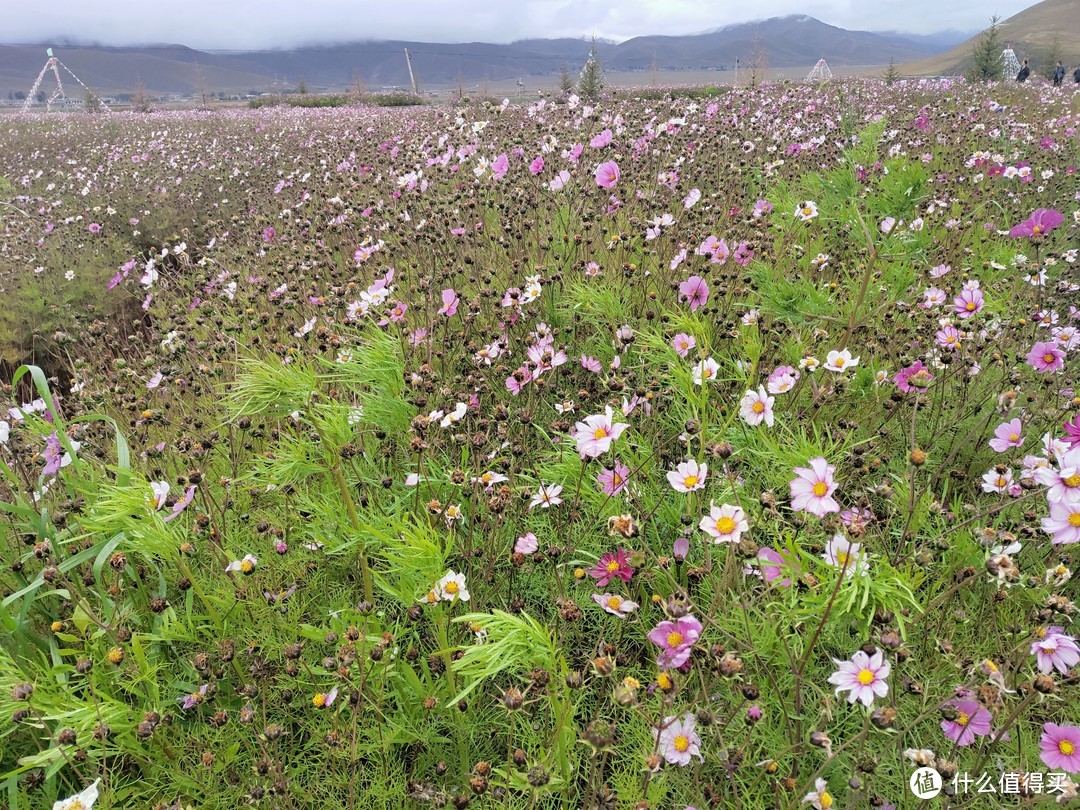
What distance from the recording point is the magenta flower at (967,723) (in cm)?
117

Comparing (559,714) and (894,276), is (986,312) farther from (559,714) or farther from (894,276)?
(559,714)

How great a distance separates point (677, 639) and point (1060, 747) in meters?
0.81

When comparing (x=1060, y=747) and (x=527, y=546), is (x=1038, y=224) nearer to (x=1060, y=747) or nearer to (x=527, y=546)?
(x=1060, y=747)

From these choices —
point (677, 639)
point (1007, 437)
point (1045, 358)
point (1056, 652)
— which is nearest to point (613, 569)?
point (677, 639)

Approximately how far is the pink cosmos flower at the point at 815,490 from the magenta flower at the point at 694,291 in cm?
125

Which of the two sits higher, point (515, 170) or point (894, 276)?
point (515, 170)

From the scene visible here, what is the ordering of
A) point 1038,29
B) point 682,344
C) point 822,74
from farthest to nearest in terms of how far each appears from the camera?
point 1038,29 → point 822,74 → point 682,344

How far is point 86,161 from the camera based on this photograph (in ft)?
31.9

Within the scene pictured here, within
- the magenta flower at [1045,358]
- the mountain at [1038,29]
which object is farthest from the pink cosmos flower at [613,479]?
the mountain at [1038,29]

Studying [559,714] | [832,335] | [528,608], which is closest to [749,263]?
[832,335]

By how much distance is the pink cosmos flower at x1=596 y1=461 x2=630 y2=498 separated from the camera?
1.63 metres

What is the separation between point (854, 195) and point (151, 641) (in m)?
4.65

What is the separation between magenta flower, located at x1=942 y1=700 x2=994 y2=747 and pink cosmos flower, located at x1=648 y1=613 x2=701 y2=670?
0.54 meters

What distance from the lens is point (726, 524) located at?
3.92 feet
